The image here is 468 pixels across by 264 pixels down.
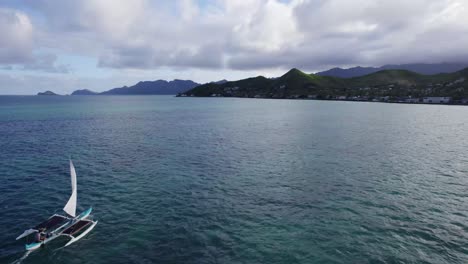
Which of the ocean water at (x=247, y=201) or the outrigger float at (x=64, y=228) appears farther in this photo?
the outrigger float at (x=64, y=228)

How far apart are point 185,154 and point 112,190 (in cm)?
2766

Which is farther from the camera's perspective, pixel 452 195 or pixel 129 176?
pixel 129 176

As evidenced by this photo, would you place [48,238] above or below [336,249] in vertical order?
above

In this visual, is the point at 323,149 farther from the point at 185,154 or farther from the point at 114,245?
the point at 114,245

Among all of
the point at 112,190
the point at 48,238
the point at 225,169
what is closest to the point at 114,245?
the point at 48,238

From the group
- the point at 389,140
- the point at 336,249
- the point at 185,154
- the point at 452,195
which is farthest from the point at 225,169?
the point at 389,140

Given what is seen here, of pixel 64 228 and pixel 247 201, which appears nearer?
pixel 64 228

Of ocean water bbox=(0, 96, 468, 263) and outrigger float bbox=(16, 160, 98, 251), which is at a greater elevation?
outrigger float bbox=(16, 160, 98, 251)

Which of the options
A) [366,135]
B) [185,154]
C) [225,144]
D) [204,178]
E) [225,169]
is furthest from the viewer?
[366,135]

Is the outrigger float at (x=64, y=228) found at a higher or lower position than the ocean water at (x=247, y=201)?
higher

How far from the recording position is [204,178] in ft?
173

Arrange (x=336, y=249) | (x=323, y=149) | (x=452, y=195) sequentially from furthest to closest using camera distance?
(x=323, y=149) < (x=452, y=195) < (x=336, y=249)

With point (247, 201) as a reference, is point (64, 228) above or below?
above

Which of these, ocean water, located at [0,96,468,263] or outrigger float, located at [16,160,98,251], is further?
outrigger float, located at [16,160,98,251]
